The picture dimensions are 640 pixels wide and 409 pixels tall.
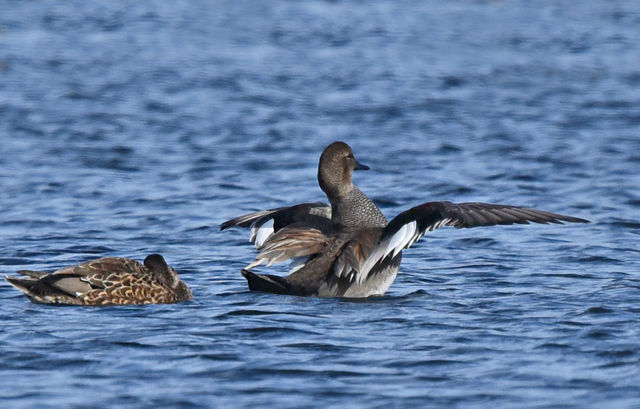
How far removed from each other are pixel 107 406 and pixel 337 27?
20953 millimetres

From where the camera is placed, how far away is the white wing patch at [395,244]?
372 inches

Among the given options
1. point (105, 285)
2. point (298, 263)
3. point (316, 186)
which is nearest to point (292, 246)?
point (298, 263)

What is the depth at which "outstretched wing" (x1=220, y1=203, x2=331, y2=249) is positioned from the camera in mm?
10547

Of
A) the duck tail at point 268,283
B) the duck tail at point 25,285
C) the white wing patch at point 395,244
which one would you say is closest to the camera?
the duck tail at point 25,285

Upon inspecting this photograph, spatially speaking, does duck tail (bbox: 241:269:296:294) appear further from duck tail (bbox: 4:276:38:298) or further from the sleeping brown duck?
duck tail (bbox: 4:276:38:298)

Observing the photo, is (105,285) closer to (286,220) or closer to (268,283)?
(268,283)

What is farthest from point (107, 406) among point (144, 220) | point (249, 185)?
point (249, 185)

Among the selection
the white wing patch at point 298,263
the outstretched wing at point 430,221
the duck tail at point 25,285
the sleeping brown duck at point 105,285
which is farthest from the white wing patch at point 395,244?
the duck tail at point 25,285

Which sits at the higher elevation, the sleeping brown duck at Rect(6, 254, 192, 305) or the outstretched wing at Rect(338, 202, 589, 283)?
the outstretched wing at Rect(338, 202, 589, 283)

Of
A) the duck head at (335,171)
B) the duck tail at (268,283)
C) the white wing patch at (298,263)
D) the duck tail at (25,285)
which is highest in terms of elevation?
the duck head at (335,171)

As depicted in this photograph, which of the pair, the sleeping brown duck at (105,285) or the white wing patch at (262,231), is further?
the white wing patch at (262,231)

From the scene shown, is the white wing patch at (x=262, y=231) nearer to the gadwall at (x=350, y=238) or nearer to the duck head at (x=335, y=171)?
the gadwall at (x=350, y=238)

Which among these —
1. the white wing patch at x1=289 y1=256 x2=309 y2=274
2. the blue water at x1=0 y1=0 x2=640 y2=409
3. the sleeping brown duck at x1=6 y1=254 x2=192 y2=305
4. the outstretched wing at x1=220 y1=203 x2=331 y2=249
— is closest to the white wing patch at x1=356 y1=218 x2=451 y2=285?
the blue water at x1=0 y1=0 x2=640 y2=409

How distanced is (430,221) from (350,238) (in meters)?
0.78
